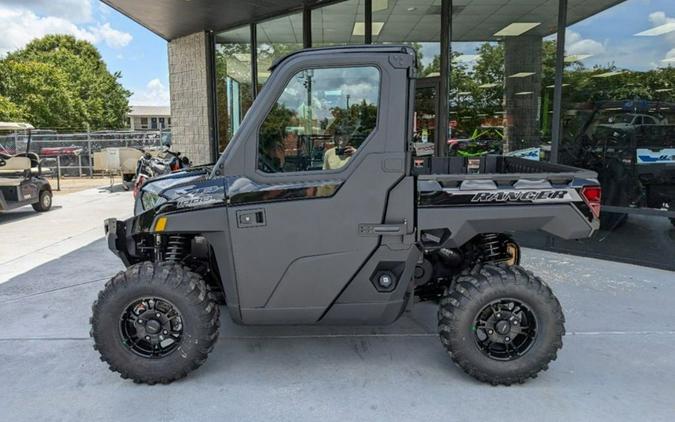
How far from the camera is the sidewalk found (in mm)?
6074

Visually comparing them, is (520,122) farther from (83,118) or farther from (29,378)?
(83,118)

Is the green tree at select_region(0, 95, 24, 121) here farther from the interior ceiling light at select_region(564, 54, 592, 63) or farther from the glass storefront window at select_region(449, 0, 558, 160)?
the interior ceiling light at select_region(564, 54, 592, 63)

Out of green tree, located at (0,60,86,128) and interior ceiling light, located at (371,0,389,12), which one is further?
green tree, located at (0,60,86,128)

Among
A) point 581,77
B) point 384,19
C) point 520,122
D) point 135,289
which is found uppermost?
point 384,19

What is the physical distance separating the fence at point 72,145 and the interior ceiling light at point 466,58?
12.4 m

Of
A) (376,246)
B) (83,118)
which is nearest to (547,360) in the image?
(376,246)

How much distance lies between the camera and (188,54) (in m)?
11.1

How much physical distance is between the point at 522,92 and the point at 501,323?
15.8ft

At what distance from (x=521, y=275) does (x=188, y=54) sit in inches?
400

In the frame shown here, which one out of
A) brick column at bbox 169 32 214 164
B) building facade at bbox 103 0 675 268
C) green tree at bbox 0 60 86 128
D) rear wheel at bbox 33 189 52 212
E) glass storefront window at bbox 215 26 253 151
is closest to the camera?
building facade at bbox 103 0 675 268

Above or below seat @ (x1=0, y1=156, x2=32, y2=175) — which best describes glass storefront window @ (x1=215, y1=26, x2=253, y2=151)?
above

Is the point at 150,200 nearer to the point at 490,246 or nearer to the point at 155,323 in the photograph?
the point at 155,323

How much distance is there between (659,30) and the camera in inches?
219

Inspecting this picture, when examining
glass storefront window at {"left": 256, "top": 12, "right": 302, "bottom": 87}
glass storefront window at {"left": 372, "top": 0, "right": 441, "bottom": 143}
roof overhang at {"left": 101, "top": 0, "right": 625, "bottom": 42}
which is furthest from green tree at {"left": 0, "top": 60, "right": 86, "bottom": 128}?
glass storefront window at {"left": 372, "top": 0, "right": 441, "bottom": 143}
